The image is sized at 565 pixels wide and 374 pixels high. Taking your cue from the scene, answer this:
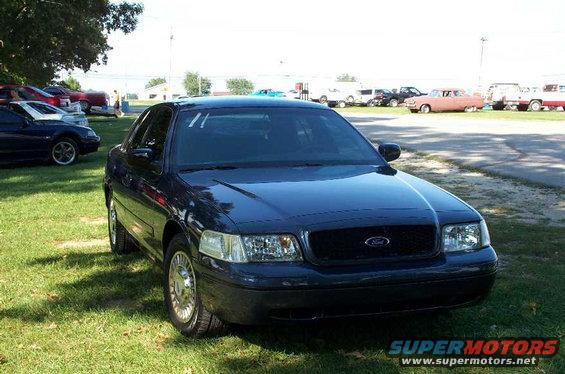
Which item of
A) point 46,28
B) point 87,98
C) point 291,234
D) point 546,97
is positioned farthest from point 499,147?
point 546,97

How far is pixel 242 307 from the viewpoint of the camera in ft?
11.8

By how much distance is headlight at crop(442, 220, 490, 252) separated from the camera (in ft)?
12.8

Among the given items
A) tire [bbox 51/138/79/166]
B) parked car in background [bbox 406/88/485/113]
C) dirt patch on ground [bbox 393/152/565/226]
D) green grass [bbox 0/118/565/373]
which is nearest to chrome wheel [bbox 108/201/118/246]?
green grass [bbox 0/118/565/373]

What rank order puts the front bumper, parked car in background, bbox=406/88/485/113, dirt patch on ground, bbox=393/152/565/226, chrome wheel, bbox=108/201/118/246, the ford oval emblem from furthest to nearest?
parked car in background, bbox=406/88/485/113, dirt patch on ground, bbox=393/152/565/226, chrome wheel, bbox=108/201/118/246, the ford oval emblem, the front bumper

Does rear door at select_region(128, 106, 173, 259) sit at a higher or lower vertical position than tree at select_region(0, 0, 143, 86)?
lower

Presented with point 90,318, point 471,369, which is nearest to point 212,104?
point 90,318

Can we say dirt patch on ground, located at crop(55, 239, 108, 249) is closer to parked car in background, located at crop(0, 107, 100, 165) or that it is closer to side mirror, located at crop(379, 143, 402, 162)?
side mirror, located at crop(379, 143, 402, 162)

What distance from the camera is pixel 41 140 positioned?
14.5 metres

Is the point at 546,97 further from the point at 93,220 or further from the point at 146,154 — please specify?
the point at 146,154

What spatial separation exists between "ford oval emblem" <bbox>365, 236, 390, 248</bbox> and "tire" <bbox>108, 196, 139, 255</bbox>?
3.20 meters

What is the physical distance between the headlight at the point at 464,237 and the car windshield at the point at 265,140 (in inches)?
50.3

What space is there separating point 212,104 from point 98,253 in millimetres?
2201

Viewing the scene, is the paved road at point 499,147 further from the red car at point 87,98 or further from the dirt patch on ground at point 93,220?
the red car at point 87,98

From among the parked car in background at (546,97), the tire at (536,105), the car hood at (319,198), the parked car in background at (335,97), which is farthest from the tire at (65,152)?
the parked car in background at (335,97)
